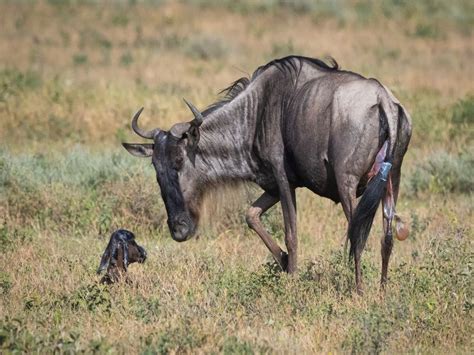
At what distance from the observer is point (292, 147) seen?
8820mm

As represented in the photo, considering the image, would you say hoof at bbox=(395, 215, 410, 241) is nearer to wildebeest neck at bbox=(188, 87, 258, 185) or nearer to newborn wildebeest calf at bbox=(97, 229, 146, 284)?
wildebeest neck at bbox=(188, 87, 258, 185)

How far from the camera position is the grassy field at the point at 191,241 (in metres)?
7.19

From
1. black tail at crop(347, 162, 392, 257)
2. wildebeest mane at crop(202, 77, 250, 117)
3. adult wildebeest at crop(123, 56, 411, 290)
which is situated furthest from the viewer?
wildebeest mane at crop(202, 77, 250, 117)

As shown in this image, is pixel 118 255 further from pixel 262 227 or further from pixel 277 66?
pixel 277 66

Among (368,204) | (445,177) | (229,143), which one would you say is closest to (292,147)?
(229,143)

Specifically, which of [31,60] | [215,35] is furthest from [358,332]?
[215,35]

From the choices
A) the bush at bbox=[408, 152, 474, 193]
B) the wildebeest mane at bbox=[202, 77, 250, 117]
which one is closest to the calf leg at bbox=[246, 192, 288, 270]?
the wildebeest mane at bbox=[202, 77, 250, 117]

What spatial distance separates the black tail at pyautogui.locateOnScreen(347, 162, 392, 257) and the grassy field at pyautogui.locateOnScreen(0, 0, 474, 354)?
1.69ft

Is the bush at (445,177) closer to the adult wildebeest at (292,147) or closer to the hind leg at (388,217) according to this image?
the adult wildebeest at (292,147)

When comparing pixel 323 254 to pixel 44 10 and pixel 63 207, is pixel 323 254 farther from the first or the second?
pixel 44 10

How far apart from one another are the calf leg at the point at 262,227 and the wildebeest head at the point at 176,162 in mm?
513

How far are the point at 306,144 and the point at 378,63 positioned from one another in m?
15.8

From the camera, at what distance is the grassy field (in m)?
7.19

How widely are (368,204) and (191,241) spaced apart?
10.7ft
